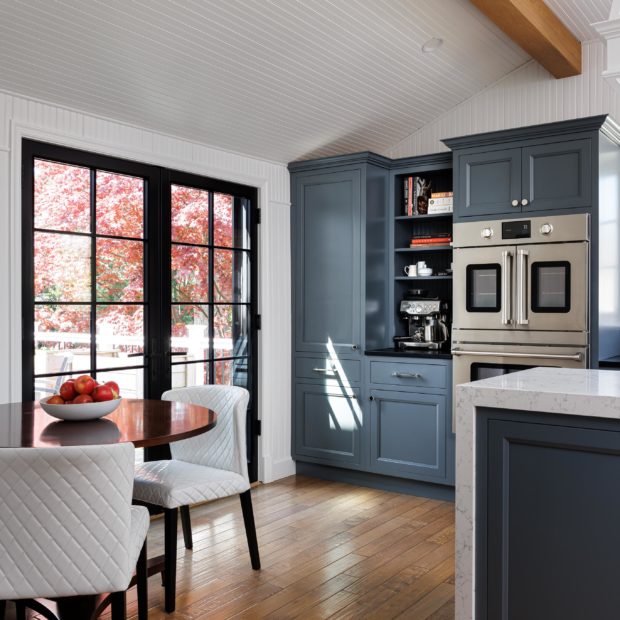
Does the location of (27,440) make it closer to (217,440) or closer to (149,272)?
(217,440)

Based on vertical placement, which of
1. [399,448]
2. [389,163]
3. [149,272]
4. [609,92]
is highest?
[609,92]

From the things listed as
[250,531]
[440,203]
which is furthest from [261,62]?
[250,531]

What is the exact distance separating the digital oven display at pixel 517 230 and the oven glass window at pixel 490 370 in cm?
77

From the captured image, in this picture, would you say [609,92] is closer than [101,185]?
No

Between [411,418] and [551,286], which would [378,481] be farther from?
[551,286]

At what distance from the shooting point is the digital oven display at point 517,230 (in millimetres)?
4027

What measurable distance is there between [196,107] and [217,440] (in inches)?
73.3

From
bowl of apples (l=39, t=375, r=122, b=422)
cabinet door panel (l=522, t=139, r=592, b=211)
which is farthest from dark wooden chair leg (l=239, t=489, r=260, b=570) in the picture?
cabinet door panel (l=522, t=139, r=592, b=211)

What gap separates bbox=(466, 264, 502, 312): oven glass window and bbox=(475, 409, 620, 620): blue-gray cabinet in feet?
7.42

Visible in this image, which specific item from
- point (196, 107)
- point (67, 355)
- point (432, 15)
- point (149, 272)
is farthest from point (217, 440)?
point (432, 15)

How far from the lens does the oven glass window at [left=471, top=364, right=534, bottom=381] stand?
411cm

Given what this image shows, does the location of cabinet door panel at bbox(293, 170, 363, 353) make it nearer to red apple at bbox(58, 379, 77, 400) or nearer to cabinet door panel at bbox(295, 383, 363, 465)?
cabinet door panel at bbox(295, 383, 363, 465)

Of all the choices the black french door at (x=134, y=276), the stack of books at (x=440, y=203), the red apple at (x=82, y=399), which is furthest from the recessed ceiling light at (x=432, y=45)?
the red apple at (x=82, y=399)

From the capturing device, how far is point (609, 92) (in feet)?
14.0
